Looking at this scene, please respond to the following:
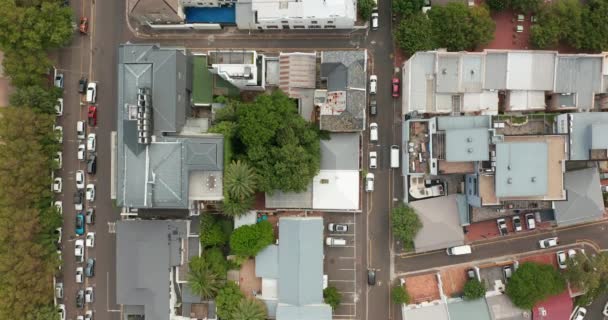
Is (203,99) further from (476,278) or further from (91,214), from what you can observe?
(476,278)

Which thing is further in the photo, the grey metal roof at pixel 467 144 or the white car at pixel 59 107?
the white car at pixel 59 107

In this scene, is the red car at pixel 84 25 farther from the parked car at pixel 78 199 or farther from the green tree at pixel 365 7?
the green tree at pixel 365 7

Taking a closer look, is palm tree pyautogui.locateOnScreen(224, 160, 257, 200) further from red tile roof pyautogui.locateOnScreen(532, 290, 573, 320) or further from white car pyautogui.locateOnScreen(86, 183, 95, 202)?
red tile roof pyautogui.locateOnScreen(532, 290, 573, 320)

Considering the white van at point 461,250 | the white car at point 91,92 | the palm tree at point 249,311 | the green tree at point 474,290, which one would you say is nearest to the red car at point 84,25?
the white car at point 91,92

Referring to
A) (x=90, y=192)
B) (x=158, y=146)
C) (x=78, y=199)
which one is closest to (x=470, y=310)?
(x=158, y=146)

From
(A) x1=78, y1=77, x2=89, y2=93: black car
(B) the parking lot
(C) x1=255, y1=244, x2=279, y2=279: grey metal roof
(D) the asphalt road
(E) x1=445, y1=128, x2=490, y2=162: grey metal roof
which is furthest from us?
(A) x1=78, y1=77, x2=89, y2=93: black car

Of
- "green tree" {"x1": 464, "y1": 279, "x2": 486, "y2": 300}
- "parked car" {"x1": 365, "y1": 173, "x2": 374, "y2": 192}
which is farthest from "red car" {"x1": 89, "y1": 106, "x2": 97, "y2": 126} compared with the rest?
"green tree" {"x1": 464, "y1": 279, "x2": 486, "y2": 300}
